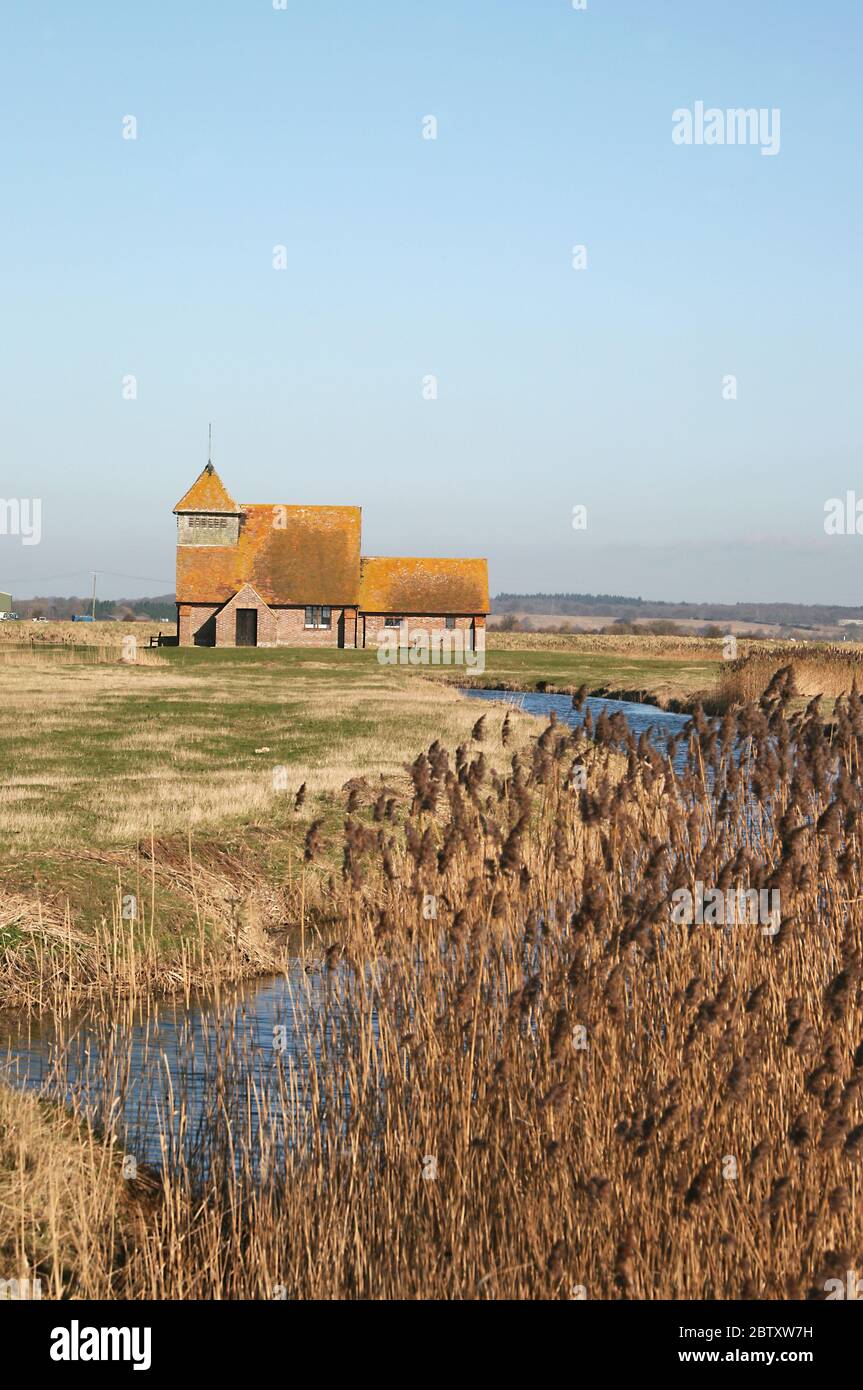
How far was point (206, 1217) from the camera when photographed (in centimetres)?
695

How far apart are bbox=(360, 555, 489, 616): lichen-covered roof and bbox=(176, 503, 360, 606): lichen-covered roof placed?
5.50 ft

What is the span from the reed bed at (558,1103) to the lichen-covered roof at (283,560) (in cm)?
6104

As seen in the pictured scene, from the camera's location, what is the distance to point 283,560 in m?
71.1

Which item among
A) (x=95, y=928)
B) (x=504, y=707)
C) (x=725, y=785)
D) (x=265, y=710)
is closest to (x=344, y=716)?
(x=265, y=710)

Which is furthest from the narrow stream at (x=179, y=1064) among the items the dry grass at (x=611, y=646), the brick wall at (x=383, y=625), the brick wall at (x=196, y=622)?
the dry grass at (x=611, y=646)

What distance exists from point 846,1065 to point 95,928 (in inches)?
294

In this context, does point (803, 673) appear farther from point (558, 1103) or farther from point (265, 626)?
point (265, 626)

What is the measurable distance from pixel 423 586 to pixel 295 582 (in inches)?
277

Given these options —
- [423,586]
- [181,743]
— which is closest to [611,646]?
[423,586]

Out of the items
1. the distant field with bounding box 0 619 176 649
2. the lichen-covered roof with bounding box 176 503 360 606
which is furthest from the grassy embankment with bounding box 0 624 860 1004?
the lichen-covered roof with bounding box 176 503 360 606

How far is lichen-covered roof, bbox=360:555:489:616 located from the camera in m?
71.8

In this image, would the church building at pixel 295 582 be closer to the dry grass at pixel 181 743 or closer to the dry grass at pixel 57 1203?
the dry grass at pixel 181 743

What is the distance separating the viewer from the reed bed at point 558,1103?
215 inches
